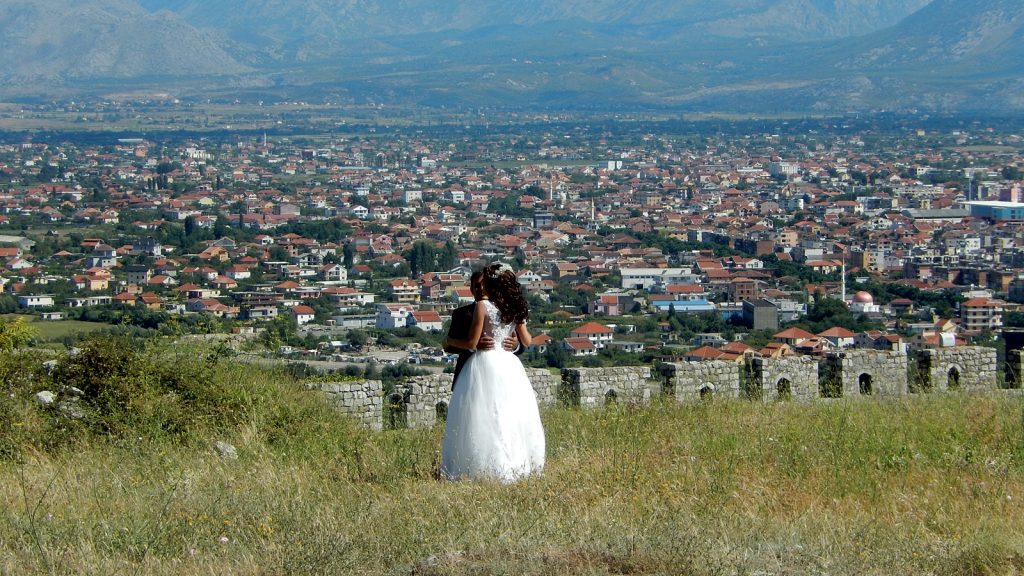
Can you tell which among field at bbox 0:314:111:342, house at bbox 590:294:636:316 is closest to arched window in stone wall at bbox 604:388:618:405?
field at bbox 0:314:111:342

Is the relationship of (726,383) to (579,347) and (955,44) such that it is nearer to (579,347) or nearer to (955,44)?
(579,347)

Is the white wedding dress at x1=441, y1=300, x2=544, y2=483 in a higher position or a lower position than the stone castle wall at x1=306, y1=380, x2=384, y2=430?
higher

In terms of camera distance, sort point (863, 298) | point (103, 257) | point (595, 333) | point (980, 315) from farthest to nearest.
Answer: point (103, 257) → point (863, 298) → point (980, 315) → point (595, 333)

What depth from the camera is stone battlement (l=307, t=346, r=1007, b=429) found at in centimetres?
874

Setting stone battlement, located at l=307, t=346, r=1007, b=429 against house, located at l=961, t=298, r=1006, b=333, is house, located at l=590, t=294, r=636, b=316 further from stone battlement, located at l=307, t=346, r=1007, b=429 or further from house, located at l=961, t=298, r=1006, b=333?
stone battlement, located at l=307, t=346, r=1007, b=429

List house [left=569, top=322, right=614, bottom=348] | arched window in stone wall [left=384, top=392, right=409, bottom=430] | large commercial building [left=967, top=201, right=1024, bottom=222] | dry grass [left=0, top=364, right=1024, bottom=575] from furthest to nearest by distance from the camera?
large commercial building [left=967, top=201, right=1024, bottom=222] < house [left=569, top=322, right=614, bottom=348] < arched window in stone wall [left=384, top=392, right=409, bottom=430] < dry grass [left=0, top=364, right=1024, bottom=575]

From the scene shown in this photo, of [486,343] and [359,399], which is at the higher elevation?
[486,343]

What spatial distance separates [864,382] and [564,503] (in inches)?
178

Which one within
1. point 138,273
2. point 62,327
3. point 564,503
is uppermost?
point 564,503

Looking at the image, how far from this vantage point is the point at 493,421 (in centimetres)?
610

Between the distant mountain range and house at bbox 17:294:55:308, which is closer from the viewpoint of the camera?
house at bbox 17:294:55:308

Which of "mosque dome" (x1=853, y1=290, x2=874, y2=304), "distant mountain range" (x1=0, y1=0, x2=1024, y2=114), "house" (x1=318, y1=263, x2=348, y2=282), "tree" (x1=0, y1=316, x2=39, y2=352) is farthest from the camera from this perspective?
"distant mountain range" (x1=0, y1=0, x2=1024, y2=114)

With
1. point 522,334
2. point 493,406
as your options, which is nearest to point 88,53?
point 522,334

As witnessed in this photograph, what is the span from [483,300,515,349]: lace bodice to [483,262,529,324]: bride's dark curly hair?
19 millimetres
